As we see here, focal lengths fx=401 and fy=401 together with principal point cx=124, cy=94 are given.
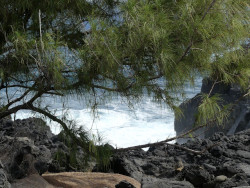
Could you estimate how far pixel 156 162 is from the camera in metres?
3.07

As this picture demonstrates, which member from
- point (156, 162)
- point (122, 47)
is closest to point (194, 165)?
point (156, 162)

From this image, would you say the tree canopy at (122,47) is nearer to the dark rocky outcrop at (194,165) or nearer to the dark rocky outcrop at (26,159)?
the dark rocky outcrop at (26,159)

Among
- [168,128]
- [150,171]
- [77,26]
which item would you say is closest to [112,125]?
[168,128]

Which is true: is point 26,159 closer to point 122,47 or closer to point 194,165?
point 122,47

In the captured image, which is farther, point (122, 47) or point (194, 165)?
point (194, 165)

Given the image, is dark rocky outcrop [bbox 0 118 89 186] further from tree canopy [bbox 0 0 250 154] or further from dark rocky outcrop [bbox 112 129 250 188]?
dark rocky outcrop [bbox 112 129 250 188]

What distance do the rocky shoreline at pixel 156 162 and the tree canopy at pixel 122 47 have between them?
0.96ft

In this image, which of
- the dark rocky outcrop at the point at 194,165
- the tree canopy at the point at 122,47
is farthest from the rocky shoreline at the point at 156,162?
the tree canopy at the point at 122,47

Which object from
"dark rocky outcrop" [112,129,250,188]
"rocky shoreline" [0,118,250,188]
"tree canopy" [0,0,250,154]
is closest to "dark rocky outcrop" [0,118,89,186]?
"rocky shoreline" [0,118,250,188]

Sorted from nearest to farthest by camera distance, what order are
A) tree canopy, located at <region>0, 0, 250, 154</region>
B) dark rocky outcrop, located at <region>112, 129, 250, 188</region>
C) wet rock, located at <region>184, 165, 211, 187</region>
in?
tree canopy, located at <region>0, 0, 250, 154</region>, dark rocky outcrop, located at <region>112, 129, 250, 188</region>, wet rock, located at <region>184, 165, 211, 187</region>

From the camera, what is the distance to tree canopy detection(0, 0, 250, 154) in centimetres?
196

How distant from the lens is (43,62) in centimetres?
198

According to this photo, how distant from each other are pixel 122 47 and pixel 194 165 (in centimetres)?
102

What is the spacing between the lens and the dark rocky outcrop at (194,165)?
2.27m
